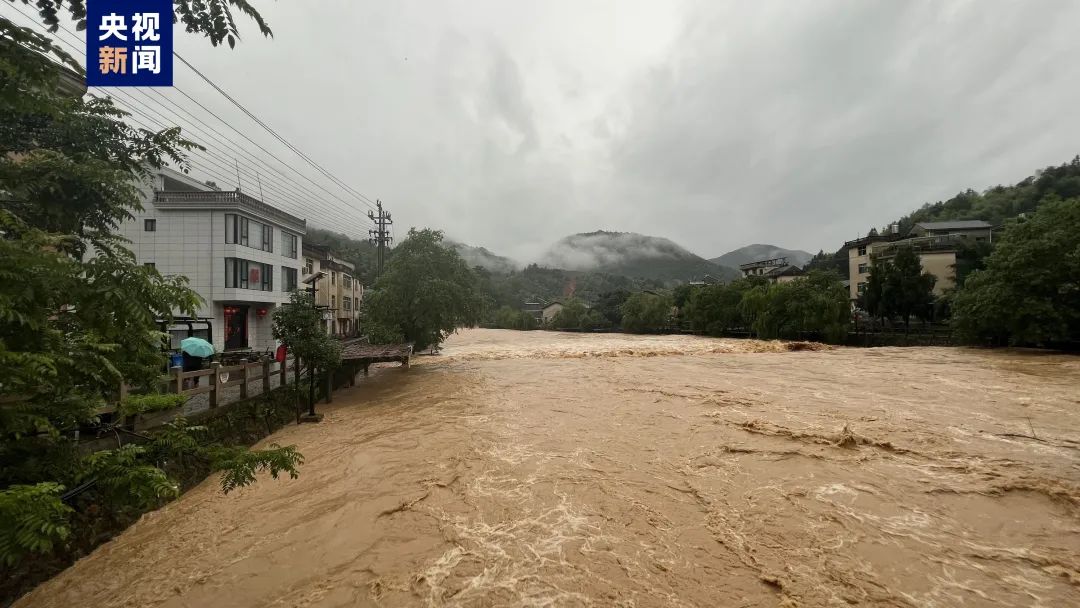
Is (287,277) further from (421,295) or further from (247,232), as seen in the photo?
(421,295)

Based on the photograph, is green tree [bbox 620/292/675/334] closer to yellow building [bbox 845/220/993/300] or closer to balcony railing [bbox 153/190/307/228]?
yellow building [bbox 845/220/993/300]

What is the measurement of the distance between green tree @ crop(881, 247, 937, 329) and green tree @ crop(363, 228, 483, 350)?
3613 centimetres

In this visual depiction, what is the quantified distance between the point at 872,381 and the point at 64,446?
2324 cm

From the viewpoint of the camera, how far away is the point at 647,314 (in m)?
60.8

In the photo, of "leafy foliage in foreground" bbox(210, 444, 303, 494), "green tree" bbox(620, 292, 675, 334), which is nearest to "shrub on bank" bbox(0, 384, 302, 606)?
"leafy foliage in foreground" bbox(210, 444, 303, 494)

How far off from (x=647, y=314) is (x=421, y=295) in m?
44.4

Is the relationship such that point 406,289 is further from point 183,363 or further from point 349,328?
point 349,328

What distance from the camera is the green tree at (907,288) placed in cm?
3734

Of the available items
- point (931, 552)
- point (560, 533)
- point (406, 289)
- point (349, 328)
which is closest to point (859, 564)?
point (931, 552)

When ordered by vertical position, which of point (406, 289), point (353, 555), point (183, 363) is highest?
point (406, 289)

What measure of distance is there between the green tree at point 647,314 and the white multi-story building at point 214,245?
4638 cm

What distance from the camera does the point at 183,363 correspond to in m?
12.9

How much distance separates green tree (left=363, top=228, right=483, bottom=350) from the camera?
21297 mm

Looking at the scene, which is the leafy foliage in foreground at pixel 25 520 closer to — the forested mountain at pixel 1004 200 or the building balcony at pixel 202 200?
the building balcony at pixel 202 200
